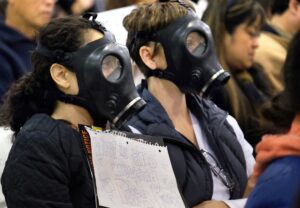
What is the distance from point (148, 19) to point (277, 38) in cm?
194

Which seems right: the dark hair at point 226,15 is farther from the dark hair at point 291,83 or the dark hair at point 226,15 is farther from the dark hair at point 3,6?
the dark hair at point 291,83

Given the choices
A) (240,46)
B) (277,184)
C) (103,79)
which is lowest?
(240,46)

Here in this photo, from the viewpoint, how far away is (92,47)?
8.24ft

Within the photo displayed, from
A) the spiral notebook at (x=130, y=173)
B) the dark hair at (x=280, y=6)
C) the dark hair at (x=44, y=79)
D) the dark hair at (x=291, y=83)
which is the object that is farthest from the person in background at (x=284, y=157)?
the dark hair at (x=280, y=6)

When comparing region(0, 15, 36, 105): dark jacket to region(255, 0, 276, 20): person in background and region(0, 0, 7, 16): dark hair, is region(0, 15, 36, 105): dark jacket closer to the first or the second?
region(0, 0, 7, 16): dark hair

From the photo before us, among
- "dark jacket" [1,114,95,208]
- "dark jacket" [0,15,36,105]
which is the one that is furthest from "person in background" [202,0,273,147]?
"dark jacket" [1,114,95,208]

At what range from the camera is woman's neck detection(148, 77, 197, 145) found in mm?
2930

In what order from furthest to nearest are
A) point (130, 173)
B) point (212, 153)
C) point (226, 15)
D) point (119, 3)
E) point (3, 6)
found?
point (119, 3) < point (3, 6) < point (226, 15) < point (212, 153) < point (130, 173)

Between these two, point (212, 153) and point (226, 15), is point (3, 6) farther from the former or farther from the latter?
point (212, 153)

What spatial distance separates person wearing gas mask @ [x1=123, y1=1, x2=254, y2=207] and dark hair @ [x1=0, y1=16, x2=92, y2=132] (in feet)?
1.30

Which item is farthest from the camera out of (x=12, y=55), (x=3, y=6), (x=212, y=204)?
(x=3, y=6)

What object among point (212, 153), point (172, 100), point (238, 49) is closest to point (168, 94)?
point (172, 100)

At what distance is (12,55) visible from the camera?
3818 millimetres

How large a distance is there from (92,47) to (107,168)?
15.8 inches
